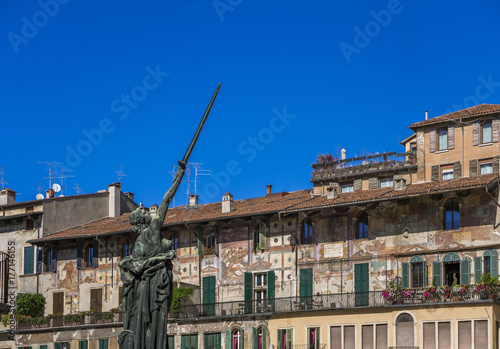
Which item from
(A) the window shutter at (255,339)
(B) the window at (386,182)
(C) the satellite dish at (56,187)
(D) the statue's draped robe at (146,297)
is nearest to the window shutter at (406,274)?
(B) the window at (386,182)

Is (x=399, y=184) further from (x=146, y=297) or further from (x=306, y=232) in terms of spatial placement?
(x=146, y=297)

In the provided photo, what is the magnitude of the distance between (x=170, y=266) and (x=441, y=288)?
109 feet

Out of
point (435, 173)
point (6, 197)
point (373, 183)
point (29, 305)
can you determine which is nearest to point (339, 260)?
point (373, 183)

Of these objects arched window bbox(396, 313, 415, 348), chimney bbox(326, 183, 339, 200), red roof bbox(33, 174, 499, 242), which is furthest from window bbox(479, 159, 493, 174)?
arched window bbox(396, 313, 415, 348)

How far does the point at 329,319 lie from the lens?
52.2m

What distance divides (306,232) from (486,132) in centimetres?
1041

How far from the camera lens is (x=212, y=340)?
55.7 meters

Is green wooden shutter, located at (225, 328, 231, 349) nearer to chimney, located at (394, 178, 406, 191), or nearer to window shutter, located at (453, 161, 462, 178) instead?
chimney, located at (394, 178, 406, 191)

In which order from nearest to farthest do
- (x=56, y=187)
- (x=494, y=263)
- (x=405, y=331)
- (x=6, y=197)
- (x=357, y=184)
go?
(x=494, y=263), (x=405, y=331), (x=357, y=184), (x=56, y=187), (x=6, y=197)

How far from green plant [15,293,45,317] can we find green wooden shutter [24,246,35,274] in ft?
6.38

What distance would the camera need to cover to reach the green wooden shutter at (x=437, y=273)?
5025 cm

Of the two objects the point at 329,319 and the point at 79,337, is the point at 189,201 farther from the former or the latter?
the point at 329,319

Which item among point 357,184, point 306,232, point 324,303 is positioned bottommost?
point 324,303

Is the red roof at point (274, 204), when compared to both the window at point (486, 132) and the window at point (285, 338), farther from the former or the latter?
the window at point (285, 338)
